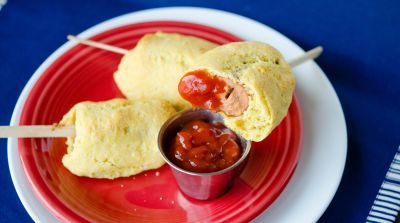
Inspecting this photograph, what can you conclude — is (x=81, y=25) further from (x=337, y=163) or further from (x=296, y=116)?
(x=337, y=163)

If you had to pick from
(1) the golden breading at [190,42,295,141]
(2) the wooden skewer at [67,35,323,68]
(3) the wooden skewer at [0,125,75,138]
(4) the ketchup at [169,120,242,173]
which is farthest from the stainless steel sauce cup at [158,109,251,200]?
(2) the wooden skewer at [67,35,323,68]

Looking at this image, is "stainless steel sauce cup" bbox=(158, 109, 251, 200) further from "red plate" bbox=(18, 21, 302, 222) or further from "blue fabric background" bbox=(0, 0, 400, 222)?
"blue fabric background" bbox=(0, 0, 400, 222)

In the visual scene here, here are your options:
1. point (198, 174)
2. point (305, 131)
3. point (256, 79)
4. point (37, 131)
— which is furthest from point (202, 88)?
point (37, 131)

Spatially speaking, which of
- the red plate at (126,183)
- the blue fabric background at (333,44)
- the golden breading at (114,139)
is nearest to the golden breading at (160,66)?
the golden breading at (114,139)

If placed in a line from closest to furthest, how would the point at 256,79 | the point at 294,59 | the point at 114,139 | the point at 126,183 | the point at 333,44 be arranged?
the point at 256,79, the point at 114,139, the point at 126,183, the point at 294,59, the point at 333,44

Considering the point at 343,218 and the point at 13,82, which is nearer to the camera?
the point at 343,218

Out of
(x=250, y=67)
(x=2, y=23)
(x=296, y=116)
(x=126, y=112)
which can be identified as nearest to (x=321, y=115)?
(x=296, y=116)

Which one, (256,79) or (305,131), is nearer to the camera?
(256,79)

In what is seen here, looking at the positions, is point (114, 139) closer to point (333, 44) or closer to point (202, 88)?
point (202, 88)
